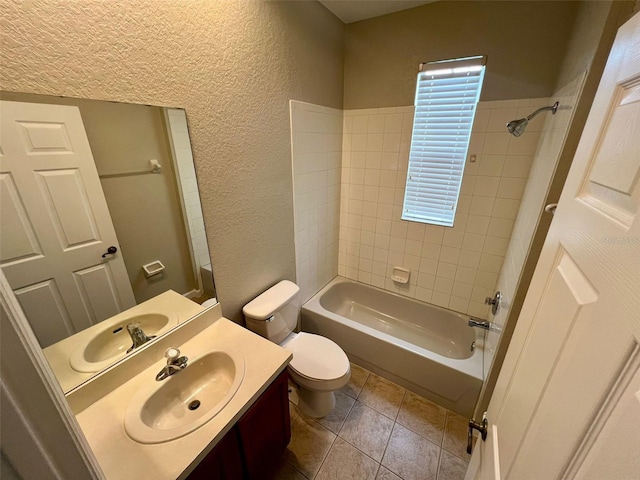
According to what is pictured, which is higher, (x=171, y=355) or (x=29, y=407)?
(x=29, y=407)

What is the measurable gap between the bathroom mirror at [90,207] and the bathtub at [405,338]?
1.32 meters

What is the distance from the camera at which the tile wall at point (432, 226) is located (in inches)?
66.4

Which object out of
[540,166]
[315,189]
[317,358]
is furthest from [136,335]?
[540,166]

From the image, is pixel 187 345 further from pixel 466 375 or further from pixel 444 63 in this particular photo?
pixel 444 63

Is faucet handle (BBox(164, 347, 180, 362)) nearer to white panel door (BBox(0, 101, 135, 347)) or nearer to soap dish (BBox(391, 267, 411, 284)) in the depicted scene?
white panel door (BBox(0, 101, 135, 347))

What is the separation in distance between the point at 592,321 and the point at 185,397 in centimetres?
133

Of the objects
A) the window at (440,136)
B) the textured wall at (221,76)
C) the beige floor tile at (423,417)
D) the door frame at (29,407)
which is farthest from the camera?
the window at (440,136)

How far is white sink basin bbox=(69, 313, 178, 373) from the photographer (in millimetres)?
915

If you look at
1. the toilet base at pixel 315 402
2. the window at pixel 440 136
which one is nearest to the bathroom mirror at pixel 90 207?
the toilet base at pixel 315 402

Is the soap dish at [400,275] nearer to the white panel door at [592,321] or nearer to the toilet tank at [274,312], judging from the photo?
the toilet tank at [274,312]

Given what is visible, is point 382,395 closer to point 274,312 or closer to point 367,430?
point 367,430

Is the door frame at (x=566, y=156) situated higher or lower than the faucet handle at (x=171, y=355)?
higher

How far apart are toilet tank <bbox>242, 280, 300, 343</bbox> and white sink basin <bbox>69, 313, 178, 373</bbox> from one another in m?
0.50

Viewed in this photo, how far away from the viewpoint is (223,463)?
3.05 feet
